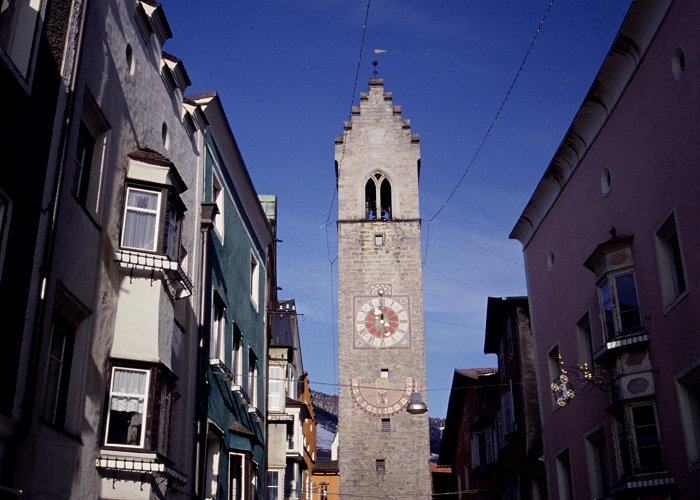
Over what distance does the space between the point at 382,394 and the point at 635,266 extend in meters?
28.3

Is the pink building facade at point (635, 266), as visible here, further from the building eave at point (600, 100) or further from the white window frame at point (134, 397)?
the white window frame at point (134, 397)

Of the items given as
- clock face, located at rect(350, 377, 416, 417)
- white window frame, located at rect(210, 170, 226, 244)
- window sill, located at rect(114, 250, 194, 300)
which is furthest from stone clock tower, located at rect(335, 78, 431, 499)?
window sill, located at rect(114, 250, 194, 300)

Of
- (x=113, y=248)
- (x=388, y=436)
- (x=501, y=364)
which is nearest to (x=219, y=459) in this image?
(x=113, y=248)

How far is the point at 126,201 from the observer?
12.6 m

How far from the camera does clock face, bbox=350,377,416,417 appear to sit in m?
43.5

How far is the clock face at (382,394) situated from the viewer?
43469 millimetres

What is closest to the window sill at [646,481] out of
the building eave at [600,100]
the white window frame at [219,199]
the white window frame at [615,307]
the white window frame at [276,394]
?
the white window frame at [615,307]

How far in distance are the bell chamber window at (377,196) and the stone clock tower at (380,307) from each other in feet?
0.18

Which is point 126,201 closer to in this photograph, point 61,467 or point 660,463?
point 61,467

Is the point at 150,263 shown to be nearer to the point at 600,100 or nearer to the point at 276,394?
the point at 600,100

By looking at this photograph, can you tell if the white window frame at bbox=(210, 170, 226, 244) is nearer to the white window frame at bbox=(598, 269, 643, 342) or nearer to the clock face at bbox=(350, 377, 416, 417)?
the white window frame at bbox=(598, 269, 643, 342)

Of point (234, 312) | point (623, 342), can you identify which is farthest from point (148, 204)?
point (623, 342)

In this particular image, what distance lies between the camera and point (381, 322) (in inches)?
1772

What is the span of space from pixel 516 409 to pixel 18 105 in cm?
2184
